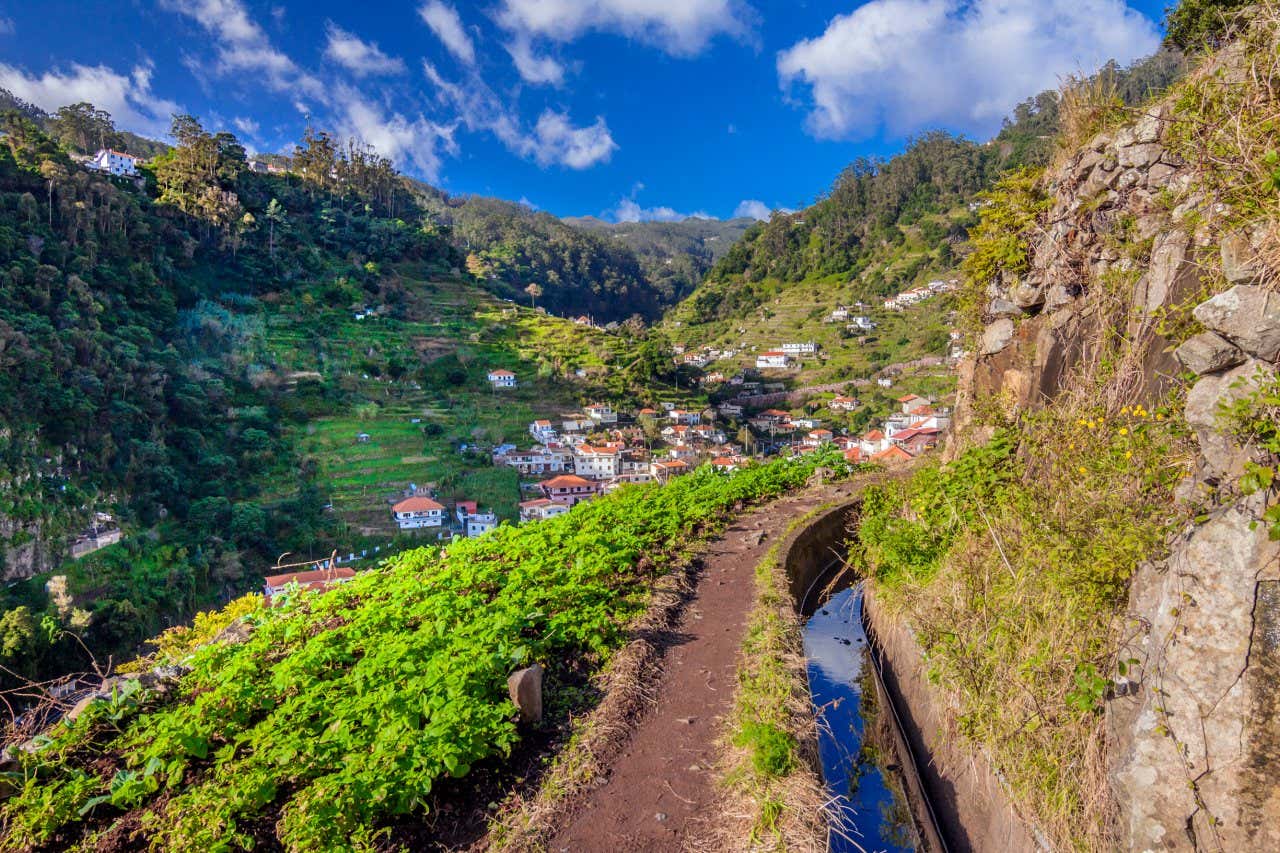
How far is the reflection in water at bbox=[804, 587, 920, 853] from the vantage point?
5004 millimetres

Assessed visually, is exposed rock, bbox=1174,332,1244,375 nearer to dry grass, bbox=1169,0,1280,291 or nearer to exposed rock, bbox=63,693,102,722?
dry grass, bbox=1169,0,1280,291

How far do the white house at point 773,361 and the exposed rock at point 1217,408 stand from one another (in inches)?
2744

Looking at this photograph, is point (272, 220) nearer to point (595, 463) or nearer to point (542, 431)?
point (542, 431)

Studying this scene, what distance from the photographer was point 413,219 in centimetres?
8025

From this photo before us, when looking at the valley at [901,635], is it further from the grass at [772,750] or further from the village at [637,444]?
the village at [637,444]

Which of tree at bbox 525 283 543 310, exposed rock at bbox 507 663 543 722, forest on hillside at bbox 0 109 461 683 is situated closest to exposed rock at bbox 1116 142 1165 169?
exposed rock at bbox 507 663 543 722

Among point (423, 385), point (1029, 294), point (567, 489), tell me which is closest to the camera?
point (1029, 294)

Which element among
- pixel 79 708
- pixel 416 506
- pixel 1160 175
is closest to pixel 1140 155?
pixel 1160 175

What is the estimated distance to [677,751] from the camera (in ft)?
14.1

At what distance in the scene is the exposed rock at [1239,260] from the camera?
3164 millimetres

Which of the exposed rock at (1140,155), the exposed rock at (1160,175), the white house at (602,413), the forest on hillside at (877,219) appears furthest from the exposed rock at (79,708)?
the forest on hillside at (877,219)

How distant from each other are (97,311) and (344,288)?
21.1 metres

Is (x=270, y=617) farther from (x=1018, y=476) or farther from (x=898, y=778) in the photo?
(x=1018, y=476)

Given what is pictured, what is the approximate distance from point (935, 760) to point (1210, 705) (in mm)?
2979
